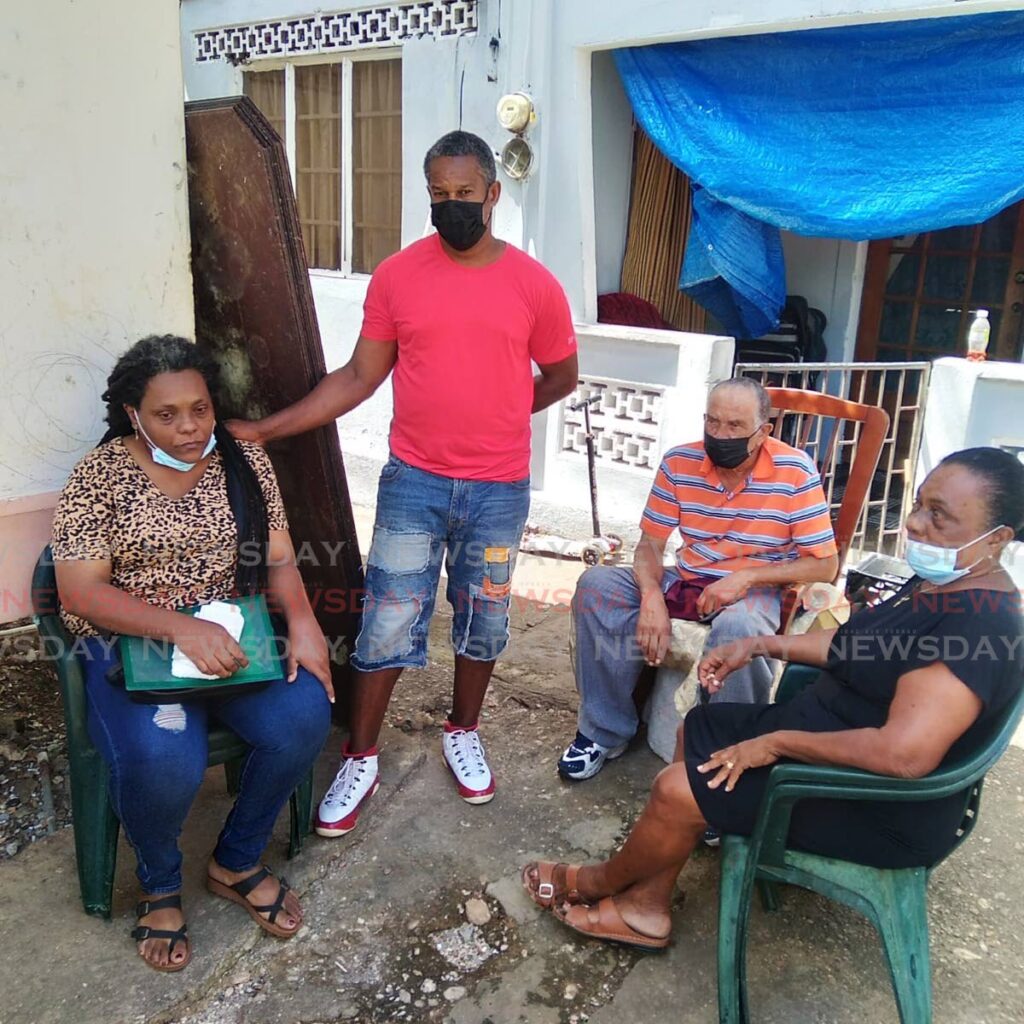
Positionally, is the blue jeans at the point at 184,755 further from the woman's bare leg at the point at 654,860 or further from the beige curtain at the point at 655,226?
the beige curtain at the point at 655,226

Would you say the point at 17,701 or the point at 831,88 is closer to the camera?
the point at 17,701

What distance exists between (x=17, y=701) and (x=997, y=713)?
10.5 ft

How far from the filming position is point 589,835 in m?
2.82

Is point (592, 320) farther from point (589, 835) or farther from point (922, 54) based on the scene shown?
point (589, 835)

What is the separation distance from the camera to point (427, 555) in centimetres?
280

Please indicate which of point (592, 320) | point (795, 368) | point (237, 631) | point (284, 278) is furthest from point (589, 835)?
point (592, 320)

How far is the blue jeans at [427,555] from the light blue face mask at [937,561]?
46.9 inches

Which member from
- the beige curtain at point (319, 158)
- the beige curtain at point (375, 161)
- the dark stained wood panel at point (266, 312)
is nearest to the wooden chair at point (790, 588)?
the dark stained wood panel at point (266, 312)

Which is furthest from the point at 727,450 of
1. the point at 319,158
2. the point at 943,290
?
the point at 319,158

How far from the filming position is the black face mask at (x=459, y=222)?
2.55 m

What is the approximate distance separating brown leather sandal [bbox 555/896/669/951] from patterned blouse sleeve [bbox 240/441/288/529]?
4.20ft

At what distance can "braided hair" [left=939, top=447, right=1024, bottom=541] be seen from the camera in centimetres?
192

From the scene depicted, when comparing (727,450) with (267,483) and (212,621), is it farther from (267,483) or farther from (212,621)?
(212,621)

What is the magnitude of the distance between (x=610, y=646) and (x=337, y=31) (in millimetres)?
4839
